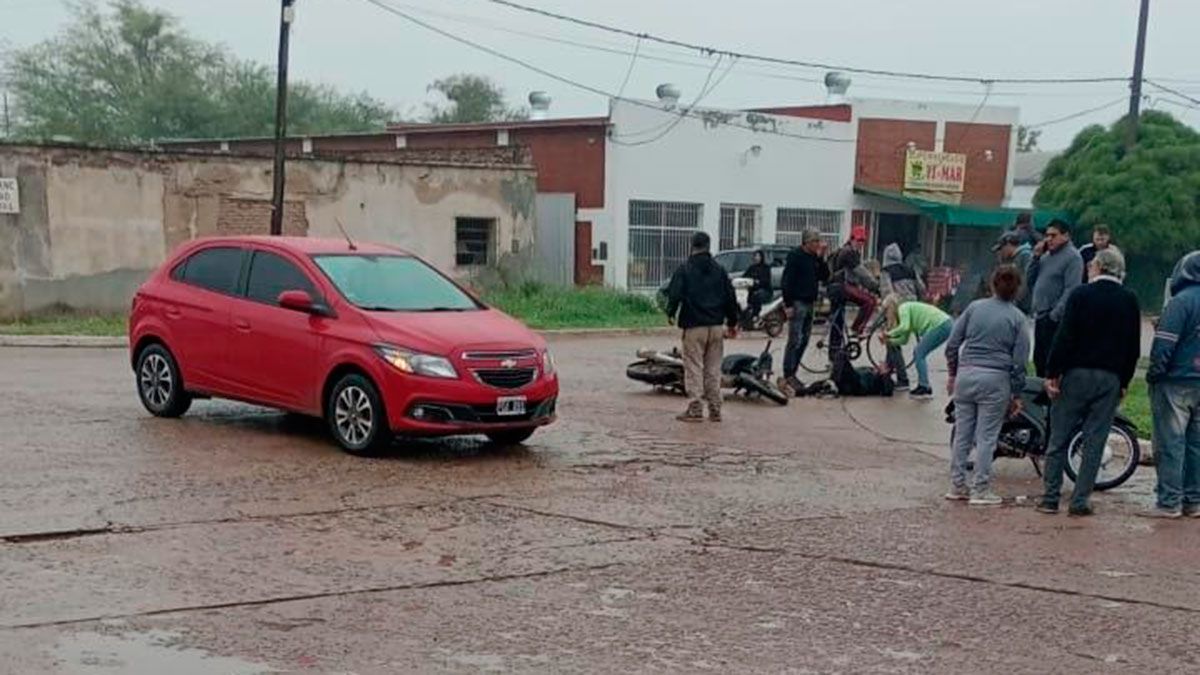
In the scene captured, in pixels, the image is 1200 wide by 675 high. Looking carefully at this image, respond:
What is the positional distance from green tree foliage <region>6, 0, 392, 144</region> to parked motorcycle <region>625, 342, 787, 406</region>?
4328cm

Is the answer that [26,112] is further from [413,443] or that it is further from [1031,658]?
[1031,658]

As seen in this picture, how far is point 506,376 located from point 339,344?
1.37 metres

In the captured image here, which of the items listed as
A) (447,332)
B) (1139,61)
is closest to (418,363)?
(447,332)

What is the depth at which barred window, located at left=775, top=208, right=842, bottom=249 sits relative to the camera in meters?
34.9

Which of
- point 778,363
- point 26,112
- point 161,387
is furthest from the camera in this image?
point 26,112

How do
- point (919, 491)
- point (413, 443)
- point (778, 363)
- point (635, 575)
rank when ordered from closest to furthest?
point (635, 575) < point (919, 491) < point (413, 443) < point (778, 363)

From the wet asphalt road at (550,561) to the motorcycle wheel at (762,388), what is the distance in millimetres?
2763

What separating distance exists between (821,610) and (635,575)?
3.58 feet

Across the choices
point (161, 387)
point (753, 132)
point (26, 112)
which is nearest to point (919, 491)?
point (161, 387)

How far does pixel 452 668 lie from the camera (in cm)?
550

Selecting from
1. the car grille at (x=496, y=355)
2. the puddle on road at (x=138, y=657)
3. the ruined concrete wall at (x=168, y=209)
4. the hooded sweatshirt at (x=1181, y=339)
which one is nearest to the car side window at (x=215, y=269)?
the car grille at (x=496, y=355)

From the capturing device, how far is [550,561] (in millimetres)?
7426

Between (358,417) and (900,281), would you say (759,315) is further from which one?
(358,417)

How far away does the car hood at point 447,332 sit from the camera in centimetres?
1025
